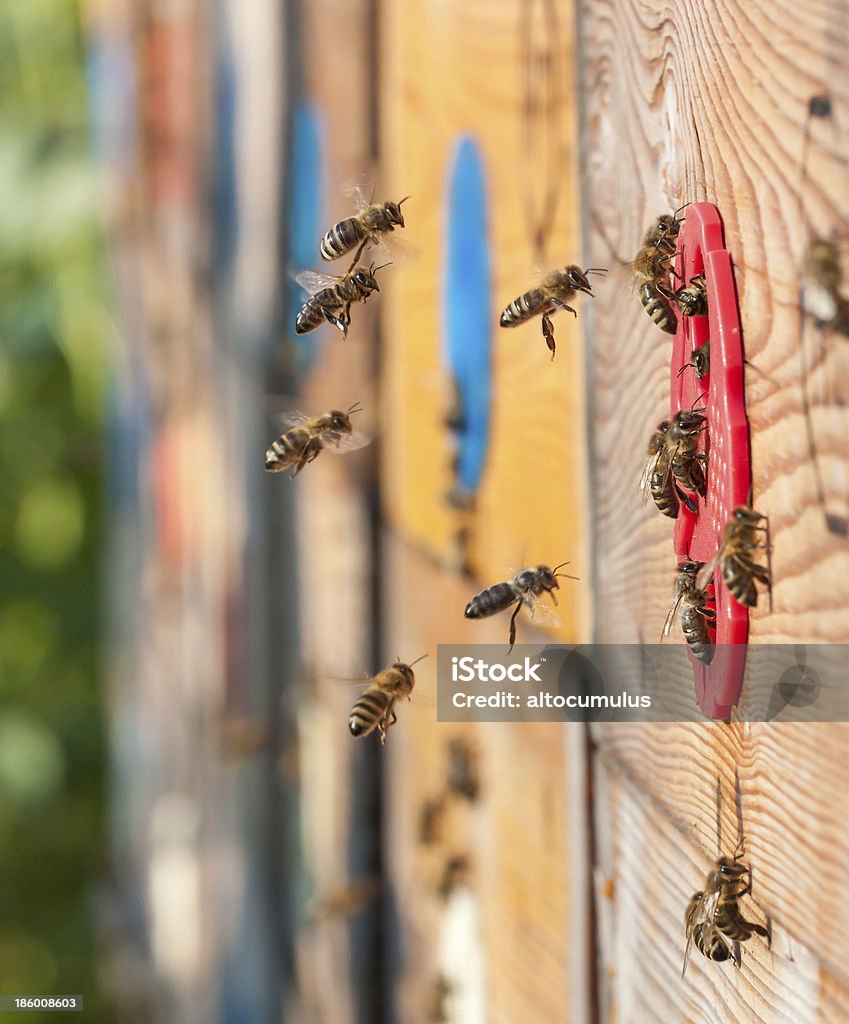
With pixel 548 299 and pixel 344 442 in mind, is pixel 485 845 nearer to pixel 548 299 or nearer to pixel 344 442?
pixel 344 442

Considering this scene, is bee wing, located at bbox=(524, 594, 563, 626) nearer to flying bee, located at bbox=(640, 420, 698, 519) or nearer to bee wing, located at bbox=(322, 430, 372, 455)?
flying bee, located at bbox=(640, 420, 698, 519)

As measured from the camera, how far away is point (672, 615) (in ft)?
4.73

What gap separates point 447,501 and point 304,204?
225 cm

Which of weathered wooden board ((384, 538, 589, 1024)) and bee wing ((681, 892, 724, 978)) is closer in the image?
bee wing ((681, 892, 724, 978))

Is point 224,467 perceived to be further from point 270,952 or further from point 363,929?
point 363,929

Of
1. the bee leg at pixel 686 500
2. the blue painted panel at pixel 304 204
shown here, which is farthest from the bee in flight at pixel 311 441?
the blue painted panel at pixel 304 204

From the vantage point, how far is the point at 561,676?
2.21 m

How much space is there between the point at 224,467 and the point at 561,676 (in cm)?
502

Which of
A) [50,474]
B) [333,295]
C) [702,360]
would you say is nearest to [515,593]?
[333,295]

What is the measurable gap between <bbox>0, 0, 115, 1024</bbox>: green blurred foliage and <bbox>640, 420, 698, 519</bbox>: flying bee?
40.4ft

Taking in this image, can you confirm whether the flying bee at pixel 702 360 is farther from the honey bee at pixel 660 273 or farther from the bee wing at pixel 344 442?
the bee wing at pixel 344 442

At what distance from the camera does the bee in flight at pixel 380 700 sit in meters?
2.04

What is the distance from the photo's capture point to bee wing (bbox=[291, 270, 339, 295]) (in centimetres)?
203

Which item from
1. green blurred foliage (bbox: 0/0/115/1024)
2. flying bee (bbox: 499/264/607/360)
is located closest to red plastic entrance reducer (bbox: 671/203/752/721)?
flying bee (bbox: 499/264/607/360)
